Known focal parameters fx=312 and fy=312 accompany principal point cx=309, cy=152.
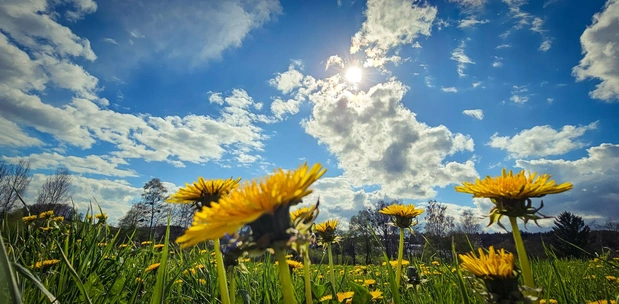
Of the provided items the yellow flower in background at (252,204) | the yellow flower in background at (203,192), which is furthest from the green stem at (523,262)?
the yellow flower in background at (203,192)

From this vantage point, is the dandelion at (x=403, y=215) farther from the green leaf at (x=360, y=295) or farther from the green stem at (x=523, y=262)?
the green stem at (x=523, y=262)

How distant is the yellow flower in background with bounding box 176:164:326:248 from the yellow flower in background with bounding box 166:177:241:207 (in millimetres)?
536

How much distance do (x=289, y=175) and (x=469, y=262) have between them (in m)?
0.98

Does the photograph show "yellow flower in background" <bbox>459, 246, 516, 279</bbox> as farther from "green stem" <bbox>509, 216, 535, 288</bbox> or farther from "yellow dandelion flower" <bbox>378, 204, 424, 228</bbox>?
"yellow dandelion flower" <bbox>378, 204, 424, 228</bbox>

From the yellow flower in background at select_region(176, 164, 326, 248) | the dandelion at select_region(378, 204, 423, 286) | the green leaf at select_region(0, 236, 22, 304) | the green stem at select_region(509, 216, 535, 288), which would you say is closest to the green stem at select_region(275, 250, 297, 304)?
the yellow flower in background at select_region(176, 164, 326, 248)

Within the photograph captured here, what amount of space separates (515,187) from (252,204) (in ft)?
4.18

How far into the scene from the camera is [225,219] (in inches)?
37.1

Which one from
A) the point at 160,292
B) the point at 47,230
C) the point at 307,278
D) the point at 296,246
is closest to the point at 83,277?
the point at 160,292

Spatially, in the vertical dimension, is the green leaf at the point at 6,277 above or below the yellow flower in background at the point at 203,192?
below

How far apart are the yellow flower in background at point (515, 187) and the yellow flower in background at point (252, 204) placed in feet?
3.19

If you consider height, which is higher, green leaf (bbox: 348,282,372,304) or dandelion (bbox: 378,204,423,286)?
dandelion (bbox: 378,204,423,286)

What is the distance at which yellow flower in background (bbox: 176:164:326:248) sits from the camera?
936 millimetres

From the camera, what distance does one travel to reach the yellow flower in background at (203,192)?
158 centimetres

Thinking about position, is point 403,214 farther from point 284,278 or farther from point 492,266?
point 284,278
